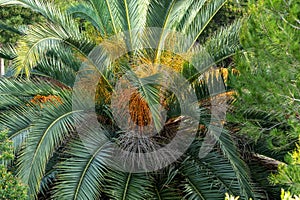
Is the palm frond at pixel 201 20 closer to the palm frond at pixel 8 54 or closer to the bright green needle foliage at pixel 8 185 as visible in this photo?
the palm frond at pixel 8 54

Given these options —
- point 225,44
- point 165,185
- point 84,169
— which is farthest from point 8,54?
point 225,44

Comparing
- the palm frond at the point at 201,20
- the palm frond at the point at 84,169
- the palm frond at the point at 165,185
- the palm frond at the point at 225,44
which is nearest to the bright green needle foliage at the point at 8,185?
the palm frond at the point at 84,169

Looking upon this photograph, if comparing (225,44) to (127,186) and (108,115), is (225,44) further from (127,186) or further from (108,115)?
(127,186)

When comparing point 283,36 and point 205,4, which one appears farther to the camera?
point 205,4

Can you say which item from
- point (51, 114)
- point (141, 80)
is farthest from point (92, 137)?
point (141, 80)

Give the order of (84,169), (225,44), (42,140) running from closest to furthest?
(42,140) → (84,169) → (225,44)

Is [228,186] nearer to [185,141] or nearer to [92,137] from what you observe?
[185,141]

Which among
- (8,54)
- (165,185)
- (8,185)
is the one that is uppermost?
(8,54)

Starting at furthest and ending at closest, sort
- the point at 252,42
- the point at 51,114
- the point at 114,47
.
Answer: the point at 114,47
the point at 51,114
the point at 252,42

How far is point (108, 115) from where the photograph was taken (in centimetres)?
595

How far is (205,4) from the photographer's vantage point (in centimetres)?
675

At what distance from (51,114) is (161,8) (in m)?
1.79

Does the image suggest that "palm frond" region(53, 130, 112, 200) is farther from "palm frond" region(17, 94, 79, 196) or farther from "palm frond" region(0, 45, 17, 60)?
"palm frond" region(0, 45, 17, 60)

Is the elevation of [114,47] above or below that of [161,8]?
below
